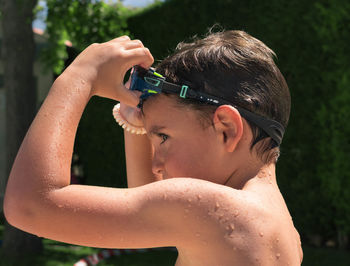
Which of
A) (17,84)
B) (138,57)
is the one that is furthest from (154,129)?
(17,84)

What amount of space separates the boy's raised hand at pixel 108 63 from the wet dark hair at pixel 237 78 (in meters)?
0.16

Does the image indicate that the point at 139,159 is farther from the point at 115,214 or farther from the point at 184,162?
the point at 115,214

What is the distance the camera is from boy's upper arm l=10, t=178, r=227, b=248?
157 centimetres

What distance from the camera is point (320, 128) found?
7.39m

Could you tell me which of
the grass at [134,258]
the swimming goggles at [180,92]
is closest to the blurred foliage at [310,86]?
the grass at [134,258]

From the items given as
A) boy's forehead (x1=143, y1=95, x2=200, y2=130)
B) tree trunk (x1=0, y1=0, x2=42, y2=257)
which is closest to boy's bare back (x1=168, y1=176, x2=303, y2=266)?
boy's forehead (x1=143, y1=95, x2=200, y2=130)

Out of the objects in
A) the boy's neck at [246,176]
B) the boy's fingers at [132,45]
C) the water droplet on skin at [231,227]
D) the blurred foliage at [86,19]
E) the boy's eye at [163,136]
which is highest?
the boy's fingers at [132,45]

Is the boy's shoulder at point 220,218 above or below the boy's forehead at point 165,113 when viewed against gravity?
below

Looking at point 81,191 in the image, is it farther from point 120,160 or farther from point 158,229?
point 120,160

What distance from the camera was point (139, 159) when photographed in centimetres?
232

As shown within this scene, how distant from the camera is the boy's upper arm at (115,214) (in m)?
1.57

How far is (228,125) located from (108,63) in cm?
48

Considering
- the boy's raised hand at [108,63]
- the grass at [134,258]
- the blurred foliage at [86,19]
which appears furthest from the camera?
the blurred foliage at [86,19]

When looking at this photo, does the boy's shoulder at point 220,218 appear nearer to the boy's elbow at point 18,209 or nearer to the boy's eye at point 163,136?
the boy's eye at point 163,136
